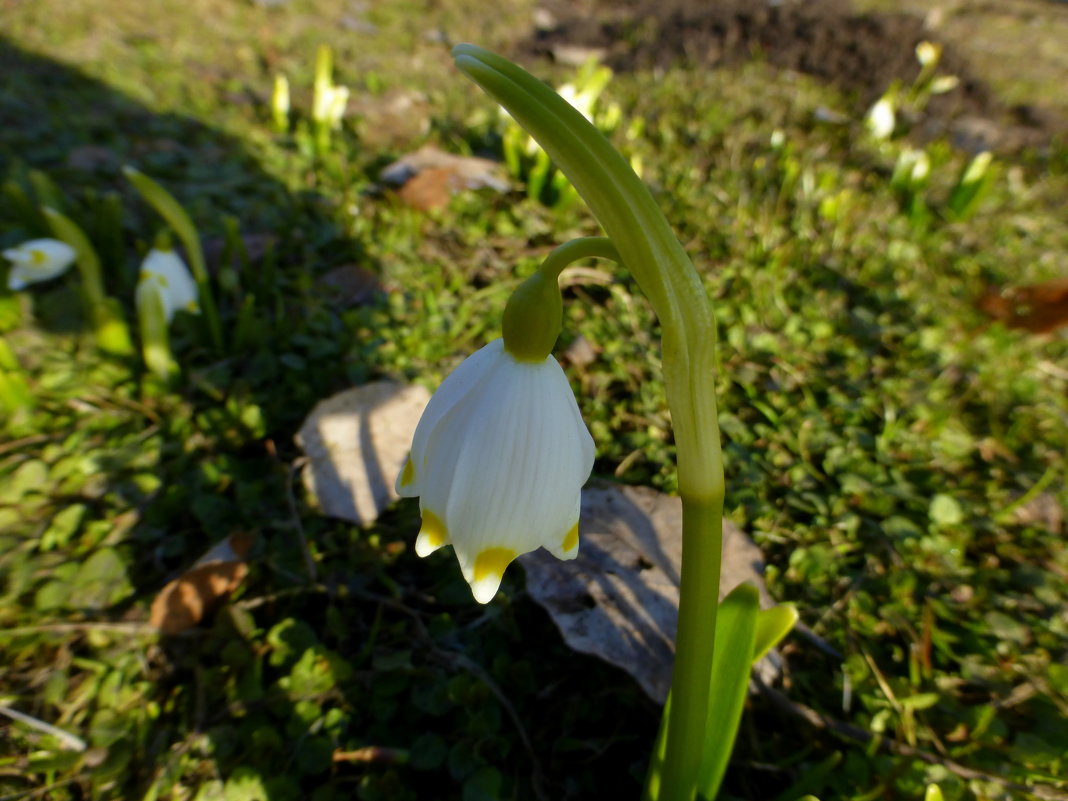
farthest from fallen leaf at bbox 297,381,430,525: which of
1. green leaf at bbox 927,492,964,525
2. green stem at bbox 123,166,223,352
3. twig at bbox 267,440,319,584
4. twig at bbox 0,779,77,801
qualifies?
green leaf at bbox 927,492,964,525

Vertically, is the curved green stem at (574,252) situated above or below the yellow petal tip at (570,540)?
above

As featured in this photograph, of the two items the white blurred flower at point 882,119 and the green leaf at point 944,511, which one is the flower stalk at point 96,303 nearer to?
the green leaf at point 944,511

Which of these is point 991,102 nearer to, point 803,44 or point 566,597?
point 803,44

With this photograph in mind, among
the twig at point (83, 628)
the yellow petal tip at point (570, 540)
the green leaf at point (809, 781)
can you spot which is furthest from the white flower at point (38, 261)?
the green leaf at point (809, 781)

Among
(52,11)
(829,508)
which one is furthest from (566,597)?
(52,11)

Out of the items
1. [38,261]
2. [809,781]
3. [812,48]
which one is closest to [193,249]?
[38,261]

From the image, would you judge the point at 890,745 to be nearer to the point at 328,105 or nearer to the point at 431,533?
Answer: the point at 431,533
